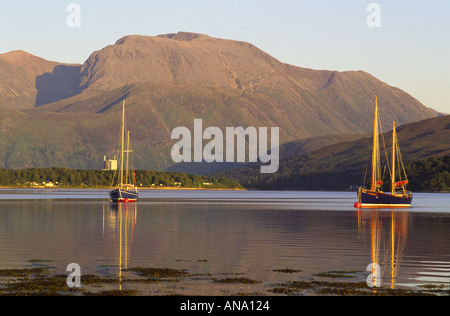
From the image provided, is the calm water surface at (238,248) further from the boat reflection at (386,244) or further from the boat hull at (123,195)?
the boat hull at (123,195)

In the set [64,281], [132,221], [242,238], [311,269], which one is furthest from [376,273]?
[132,221]

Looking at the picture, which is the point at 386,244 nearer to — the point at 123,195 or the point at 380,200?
the point at 380,200

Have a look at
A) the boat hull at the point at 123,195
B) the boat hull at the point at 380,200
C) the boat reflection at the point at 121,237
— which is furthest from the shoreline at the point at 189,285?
the boat hull at the point at 123,195

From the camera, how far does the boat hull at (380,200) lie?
14538 centimetres

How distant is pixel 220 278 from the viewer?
1550 inches

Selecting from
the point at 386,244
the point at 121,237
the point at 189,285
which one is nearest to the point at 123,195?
the point at 121,237

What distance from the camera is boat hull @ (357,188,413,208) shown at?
145375 millimetres

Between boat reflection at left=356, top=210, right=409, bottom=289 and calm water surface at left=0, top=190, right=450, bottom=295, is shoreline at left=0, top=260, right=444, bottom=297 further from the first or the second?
boat reflection at left=356, top=210, right=409, bottom=289

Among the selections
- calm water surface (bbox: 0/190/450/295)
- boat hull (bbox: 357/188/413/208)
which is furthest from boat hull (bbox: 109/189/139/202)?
calm water surface (bbox: 0/190/450/295)

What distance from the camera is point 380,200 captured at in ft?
484

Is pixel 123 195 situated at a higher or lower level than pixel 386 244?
higher
